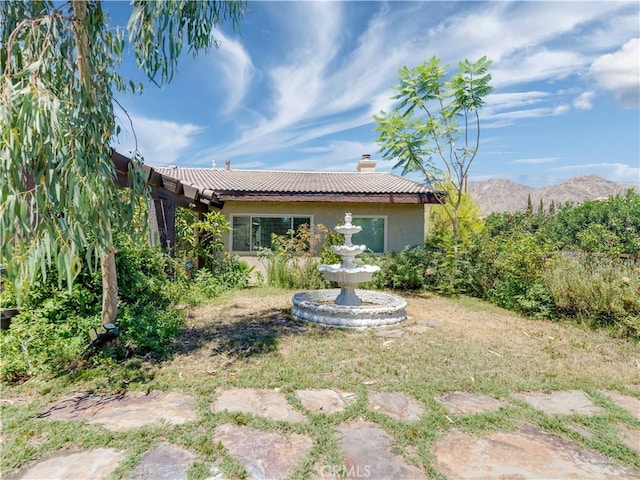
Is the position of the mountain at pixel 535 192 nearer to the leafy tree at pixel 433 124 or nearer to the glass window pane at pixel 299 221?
the leafy tree at pixel 433 124

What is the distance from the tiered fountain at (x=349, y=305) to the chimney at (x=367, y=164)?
10.4 metres

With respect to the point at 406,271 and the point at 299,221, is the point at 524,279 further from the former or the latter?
the point at 299,221

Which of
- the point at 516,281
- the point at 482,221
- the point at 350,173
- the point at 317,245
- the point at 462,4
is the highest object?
the point at 462,4

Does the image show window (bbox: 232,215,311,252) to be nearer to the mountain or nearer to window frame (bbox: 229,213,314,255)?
window frame (bbox: 229,213,314,255)

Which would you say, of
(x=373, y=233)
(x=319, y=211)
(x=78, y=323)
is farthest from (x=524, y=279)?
(x=78, y=323)

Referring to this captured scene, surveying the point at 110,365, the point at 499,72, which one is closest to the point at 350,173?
the point at 499,72

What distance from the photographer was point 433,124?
10.4 meters

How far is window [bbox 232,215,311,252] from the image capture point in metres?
11.5

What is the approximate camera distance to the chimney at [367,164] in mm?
17041

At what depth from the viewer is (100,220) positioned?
334cm

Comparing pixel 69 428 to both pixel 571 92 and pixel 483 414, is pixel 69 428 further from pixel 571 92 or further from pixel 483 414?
pixel 571 92

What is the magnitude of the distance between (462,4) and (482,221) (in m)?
10.2

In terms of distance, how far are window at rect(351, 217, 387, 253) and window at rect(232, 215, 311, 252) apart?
1847mm

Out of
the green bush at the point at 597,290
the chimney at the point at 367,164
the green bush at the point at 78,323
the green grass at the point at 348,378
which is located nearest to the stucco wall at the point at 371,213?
the green bush at the point at 597,290
